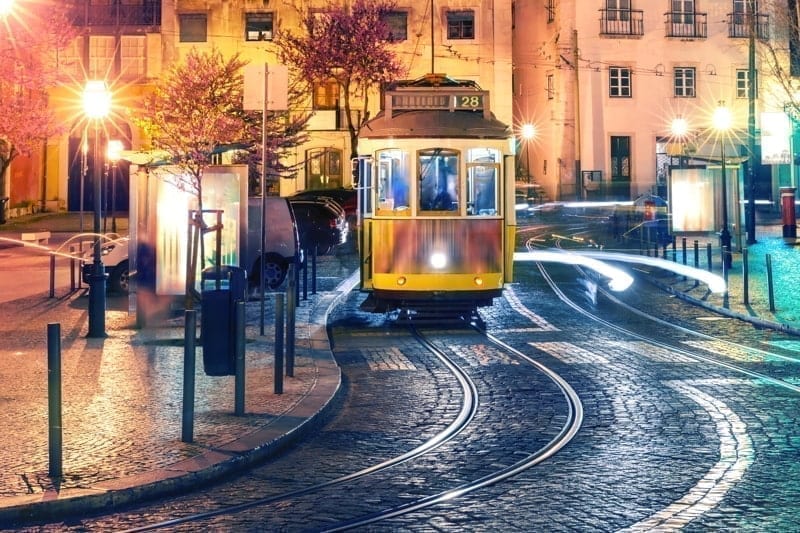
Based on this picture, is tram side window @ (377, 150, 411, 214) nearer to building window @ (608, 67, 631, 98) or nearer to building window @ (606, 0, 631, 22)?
building window @ (608, 67, 631, 98)

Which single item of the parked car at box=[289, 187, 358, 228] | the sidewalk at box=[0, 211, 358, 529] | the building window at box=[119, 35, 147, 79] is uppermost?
the building window at box=[119, 35, 147, 79]

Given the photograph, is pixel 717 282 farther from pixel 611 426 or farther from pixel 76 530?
pixel 76 530

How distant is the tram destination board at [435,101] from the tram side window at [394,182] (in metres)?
0.94

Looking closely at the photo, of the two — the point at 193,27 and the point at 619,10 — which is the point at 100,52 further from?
the point at 619,10

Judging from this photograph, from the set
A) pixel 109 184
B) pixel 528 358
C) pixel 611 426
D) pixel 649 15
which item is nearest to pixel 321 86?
pixel 109 184

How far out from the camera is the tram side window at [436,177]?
1798 cm

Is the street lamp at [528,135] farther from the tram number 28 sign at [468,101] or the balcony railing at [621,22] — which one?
the tram number 28 sign at [468,101]

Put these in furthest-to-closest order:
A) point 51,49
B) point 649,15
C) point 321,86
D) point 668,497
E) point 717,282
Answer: point 649,15
point 321,86
point 51,49
point 717,282
point 668,497

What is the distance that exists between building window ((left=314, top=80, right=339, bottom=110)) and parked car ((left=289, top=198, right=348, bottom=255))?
22.4m

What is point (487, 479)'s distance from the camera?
8383 mm

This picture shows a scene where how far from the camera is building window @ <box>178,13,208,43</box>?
180ft

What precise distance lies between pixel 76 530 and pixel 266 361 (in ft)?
22.8

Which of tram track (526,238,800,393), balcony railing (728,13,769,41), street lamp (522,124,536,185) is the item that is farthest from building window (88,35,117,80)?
tram track (526,238,800,393)

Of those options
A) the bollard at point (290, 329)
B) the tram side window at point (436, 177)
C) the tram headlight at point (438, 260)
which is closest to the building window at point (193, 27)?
the tram side window at point (436, 177)
